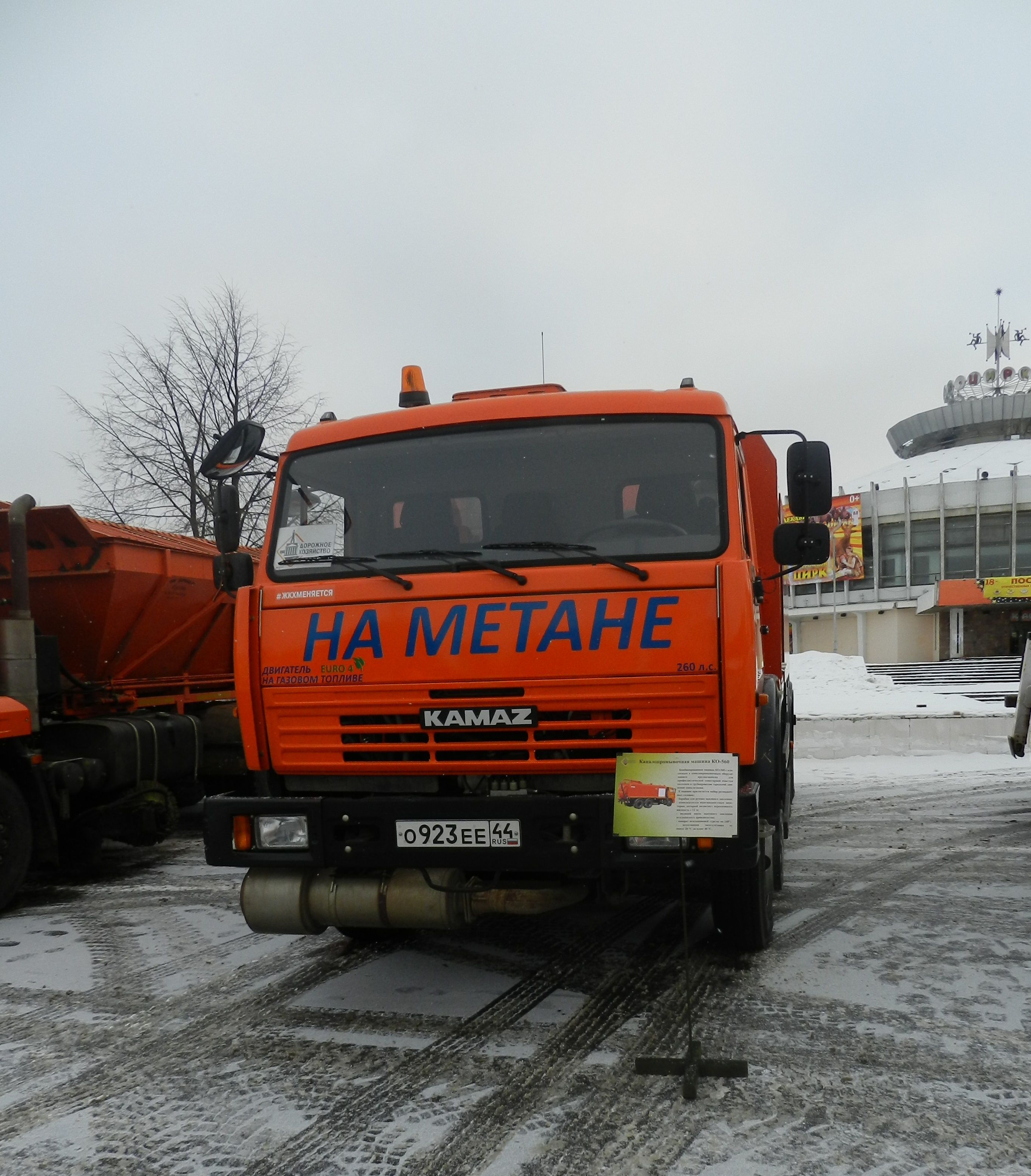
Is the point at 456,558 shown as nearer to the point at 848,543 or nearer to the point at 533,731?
the point at 533,731

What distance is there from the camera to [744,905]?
4.68m

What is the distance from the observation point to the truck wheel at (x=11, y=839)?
20.4 feet

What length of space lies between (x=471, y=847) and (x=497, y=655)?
0.79 metres

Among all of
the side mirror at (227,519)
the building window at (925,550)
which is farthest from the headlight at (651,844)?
the building window at (925,550)

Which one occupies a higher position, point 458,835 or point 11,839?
point 458,835

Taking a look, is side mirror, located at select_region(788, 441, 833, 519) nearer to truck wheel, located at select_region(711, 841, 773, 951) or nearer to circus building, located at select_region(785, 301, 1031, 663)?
truck wheel, located at select_region(711, 841, 773, 951)

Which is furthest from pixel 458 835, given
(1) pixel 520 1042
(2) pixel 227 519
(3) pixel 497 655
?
(2) pixel 227 519

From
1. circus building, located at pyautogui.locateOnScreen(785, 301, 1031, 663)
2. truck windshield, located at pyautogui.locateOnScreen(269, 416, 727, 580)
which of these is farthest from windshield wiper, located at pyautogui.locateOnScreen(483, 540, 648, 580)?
circus building, located at pyautogui.locateOnScreen(785, 301, 1031, 663)

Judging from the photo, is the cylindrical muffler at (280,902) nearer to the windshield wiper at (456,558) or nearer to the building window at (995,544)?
the windshield wiper at (456,558)

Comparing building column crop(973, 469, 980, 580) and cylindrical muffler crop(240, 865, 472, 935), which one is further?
building column crop(973, 469, 980, 580)

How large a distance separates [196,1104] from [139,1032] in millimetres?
855

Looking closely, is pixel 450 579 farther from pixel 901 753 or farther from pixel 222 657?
pixel 901 753

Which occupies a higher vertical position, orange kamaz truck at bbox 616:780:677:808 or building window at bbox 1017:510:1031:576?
building window at bbox 1017:510:1031:576

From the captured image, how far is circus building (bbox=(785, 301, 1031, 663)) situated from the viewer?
48.0 meters
